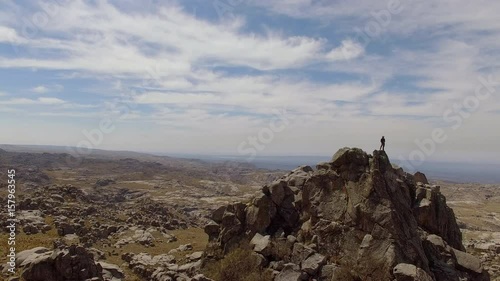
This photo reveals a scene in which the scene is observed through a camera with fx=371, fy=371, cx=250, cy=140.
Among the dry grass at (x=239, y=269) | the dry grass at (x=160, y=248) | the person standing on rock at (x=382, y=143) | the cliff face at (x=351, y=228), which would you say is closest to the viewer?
the cliff face at (x=351, y=228)

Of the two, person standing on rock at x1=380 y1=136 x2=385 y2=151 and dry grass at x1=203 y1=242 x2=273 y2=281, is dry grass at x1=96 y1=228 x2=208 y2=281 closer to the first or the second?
dry grass at x1=203 y1=242 x2=273 y2=281

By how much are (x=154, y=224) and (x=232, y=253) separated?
4077 cm

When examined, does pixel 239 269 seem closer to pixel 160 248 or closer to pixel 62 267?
pixel 62 267

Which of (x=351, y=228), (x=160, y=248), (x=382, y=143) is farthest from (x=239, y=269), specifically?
(x=160, y=248)

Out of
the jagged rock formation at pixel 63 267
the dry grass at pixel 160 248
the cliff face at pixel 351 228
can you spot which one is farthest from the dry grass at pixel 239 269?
the jagged rock formation at pixel 63 267

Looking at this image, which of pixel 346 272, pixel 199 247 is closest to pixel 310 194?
pixel 346 272

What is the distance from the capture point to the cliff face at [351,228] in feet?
103

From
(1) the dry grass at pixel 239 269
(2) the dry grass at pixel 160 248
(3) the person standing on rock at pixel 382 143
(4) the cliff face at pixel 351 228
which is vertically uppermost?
(3) the person standing on rock at pixel 382 143

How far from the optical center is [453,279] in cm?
3225

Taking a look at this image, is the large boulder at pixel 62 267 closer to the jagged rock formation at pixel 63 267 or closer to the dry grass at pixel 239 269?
the jagged rock formation at pixel 63 267

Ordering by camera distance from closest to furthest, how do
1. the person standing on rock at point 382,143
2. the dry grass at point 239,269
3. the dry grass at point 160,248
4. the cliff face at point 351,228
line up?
the cliff face at point 351,228
the dry grass at point 239,269
the person standing on rock at point 382,143
the dry grass at point 160,248

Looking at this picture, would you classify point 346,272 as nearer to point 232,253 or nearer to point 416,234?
point 416,234

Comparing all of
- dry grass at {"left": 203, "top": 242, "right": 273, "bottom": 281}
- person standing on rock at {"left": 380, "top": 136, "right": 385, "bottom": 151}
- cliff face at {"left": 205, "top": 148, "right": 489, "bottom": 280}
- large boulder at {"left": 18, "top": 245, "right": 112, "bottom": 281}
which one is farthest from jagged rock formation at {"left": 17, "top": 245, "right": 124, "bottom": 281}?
person standing on rock at {"left": 380, "top": 136, "right": 385, "bottom": 151}

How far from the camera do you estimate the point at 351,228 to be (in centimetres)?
3391
